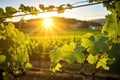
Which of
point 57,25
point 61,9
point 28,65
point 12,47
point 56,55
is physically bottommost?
point 57,25

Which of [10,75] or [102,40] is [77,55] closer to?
[102,40]

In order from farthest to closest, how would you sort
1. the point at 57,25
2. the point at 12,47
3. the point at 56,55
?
the point at 57,25, the point at 12,47, the point at 56,55

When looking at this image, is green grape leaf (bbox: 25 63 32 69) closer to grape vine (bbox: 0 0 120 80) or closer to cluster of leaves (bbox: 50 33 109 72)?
grape vine (bbox: 0 0 120 80)

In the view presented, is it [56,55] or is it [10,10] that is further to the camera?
[10,10]

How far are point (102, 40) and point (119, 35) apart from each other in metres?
0.25

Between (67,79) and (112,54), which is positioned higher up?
(112,54)

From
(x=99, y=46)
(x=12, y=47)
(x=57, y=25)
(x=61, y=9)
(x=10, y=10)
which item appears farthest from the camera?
(x=57, y=25)

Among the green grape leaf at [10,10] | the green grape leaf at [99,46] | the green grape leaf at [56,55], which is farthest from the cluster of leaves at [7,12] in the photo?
the green grape leaf at [99,46]

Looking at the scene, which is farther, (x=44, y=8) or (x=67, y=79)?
(x=67, y=79)

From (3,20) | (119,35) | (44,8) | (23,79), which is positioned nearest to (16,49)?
(3,20)

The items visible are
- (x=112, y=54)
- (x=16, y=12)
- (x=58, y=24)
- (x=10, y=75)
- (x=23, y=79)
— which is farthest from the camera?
(x=58, y=24)

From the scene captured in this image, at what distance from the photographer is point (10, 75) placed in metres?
4.85

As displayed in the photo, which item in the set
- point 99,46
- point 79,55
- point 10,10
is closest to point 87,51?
point 79,55

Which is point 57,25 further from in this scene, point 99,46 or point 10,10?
point 99,46
